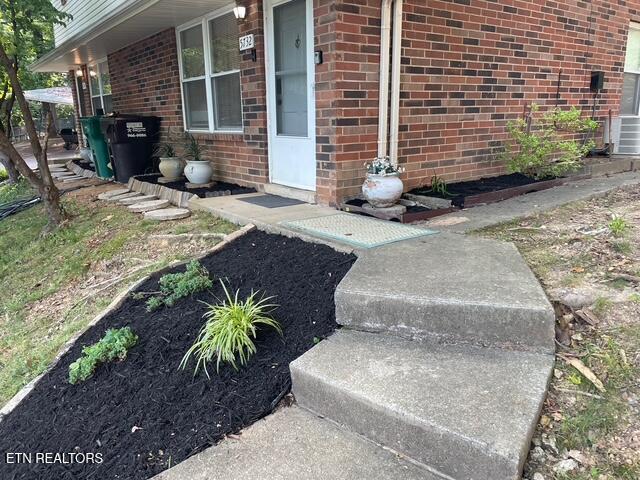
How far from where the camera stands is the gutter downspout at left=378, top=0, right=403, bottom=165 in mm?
4391

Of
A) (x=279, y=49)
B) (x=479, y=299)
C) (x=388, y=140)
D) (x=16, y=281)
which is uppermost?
(x=279, y=49)

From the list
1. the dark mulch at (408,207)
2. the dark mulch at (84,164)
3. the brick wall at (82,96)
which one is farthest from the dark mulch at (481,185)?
the brick wall at (82,96)

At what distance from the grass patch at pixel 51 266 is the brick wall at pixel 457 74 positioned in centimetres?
165

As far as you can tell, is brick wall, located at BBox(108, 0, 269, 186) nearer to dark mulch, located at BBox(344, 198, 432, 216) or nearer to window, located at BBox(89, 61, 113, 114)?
window, located at BBox(89, 61, 113, 114)

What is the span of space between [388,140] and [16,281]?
4.05 meters

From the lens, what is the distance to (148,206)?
5.83 metres

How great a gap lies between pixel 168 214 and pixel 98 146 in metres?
4.06

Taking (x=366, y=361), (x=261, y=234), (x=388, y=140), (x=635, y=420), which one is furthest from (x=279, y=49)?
(x=635, y=420)

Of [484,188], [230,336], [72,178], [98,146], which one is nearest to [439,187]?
[484,188]

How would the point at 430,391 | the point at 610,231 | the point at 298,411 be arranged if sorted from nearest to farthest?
the point at 430,391
the point at 298,411
the point at 610,231

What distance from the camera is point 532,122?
609cm

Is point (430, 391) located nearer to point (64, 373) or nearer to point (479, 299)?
point (479, 299)

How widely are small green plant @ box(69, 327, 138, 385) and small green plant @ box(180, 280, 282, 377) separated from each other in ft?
1.41

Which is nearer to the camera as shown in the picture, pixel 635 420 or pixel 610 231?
pixel 635 420
